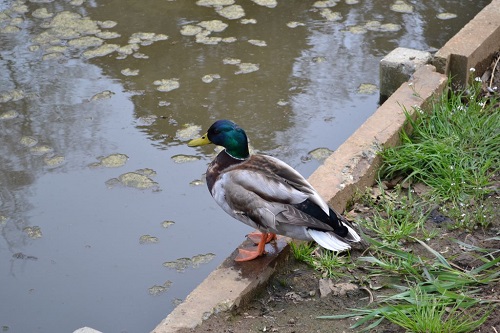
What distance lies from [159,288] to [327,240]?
1.01 m

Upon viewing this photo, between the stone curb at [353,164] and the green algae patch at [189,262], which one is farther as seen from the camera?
the green algae patch at [189,262]

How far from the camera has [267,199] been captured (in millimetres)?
3107

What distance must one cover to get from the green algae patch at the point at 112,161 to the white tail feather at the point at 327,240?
1.82m

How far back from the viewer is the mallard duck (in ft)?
9.97

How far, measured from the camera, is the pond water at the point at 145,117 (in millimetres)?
3723

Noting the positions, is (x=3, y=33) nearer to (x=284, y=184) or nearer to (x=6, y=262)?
(x=6, y=262)

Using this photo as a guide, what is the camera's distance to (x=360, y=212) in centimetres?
369

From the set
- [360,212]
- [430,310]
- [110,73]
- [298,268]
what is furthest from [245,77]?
[430,310]

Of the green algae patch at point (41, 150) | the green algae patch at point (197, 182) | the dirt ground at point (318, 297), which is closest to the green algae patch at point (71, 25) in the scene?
the green algae patch at point (41, 150)

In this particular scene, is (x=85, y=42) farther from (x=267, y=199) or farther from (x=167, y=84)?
(x=267, y=199)

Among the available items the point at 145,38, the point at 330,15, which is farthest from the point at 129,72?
the point at 330,15

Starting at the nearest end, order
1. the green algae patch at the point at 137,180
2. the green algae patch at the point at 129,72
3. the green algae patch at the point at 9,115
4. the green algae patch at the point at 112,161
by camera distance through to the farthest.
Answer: the green algae patch at the point at 137,180
the green algae patch at the point at 112,161
the green algae patch at the point at 9,115
the green algae patch at the point at 129,72

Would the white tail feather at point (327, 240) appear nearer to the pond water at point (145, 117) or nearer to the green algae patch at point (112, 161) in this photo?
the pond water at point (145, 117)

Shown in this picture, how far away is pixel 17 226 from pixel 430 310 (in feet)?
7.49
